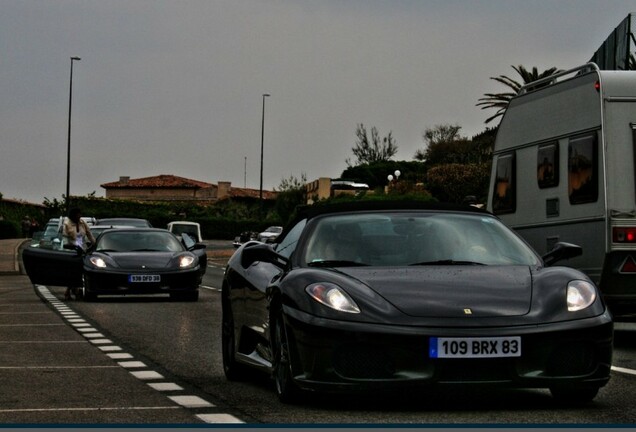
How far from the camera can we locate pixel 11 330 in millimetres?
18172

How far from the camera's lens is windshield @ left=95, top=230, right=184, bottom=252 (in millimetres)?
26766

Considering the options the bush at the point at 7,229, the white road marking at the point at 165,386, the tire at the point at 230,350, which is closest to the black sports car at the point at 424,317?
the white road marking at the point at 165,386

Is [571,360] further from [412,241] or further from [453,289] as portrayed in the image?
[412,241]

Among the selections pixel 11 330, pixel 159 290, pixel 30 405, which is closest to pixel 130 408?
pixel 30 405

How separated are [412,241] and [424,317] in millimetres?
1355

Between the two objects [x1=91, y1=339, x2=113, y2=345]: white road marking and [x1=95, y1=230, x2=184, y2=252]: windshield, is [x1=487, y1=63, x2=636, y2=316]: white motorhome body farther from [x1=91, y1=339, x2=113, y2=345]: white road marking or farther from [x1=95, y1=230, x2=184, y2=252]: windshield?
[x1=95, y1=230, x2=184, y2=252]: windshield

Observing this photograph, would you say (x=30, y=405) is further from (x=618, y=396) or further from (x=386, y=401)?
(x=618, y=396)

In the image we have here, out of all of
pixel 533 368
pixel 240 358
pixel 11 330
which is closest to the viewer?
pixel 533 368

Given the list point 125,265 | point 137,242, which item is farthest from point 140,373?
point 137,242

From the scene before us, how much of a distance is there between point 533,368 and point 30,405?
10.6 feet

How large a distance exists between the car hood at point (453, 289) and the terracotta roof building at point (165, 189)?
158300 mm

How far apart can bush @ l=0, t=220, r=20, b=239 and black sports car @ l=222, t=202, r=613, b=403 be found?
300 feet

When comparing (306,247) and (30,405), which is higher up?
(306,247)

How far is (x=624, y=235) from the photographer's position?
14.5 meters
